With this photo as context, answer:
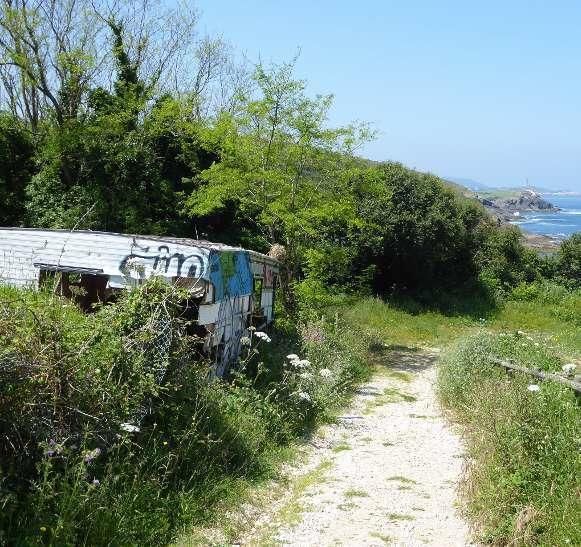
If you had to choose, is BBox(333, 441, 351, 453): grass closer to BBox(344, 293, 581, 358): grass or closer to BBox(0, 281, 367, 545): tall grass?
BBox(0, 281, 367, 545): tall grass

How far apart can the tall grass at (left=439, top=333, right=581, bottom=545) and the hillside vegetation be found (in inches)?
1.4

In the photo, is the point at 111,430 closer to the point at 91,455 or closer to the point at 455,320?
Answer: the point at 91,455

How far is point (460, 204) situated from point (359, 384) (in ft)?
49.6

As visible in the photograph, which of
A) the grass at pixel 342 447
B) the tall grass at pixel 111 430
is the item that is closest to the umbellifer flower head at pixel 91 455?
the tall grass at pixel 111 430

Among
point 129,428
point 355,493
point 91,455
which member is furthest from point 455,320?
point 91,455

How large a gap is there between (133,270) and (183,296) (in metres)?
2.42

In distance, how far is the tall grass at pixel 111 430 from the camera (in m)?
4.91

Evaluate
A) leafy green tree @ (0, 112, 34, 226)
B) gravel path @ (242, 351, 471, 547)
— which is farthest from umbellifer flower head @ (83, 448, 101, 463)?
leafy green tree @ (0, 112, 34, 226)

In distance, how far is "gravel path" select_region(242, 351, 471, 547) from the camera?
6180 mm

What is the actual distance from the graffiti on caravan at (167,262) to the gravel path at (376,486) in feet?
10.2

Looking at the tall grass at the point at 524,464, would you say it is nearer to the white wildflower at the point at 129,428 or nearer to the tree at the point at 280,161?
the white wildflower at the point at 129,428

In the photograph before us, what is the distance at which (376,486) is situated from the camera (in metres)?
7.58

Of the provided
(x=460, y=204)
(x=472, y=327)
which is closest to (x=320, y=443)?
(x=472, y=327)

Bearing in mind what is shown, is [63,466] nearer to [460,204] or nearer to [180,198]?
[180,198]
